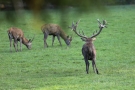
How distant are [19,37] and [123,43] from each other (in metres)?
4.09

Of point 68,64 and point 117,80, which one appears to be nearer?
point 117,80

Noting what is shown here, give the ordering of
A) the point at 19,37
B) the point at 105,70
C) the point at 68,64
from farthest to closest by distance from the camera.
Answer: the point at 19,37 → the point at 68,64 → the point at 105,70

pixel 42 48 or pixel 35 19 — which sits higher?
pixel 35 19

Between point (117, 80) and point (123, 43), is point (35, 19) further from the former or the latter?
point (123, 43)

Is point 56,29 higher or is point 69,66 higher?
point 56,29

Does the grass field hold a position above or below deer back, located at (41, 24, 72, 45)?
below

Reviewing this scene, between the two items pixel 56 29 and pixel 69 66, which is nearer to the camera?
pixel 56 29

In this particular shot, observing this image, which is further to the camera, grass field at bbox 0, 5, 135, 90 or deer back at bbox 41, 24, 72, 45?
grass field at bbox 0, 5, 135, 90

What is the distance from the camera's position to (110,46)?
18.8 m

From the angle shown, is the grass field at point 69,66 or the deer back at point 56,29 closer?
the deer back at point 56,29

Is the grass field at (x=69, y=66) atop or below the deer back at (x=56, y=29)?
below

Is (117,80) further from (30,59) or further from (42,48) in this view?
(42,48)

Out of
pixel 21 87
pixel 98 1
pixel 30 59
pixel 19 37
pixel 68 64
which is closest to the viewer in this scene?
pixel 98 1

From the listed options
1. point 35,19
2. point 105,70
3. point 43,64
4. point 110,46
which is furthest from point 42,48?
point 35,19
